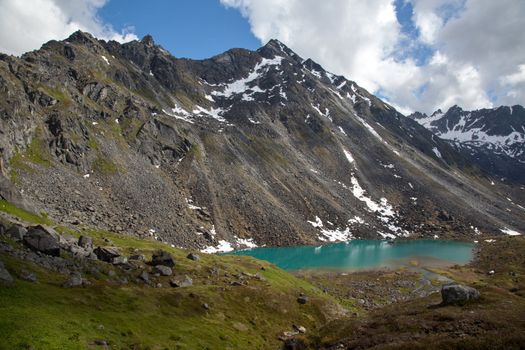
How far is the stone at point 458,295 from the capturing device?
42.4 meters

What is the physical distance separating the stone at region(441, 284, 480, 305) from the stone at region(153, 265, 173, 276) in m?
37.3

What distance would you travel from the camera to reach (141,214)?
407 ft

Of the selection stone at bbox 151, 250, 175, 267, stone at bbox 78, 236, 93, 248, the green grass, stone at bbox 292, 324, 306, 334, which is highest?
the green grass

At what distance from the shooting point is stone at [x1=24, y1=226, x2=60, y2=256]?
45750 millimetres

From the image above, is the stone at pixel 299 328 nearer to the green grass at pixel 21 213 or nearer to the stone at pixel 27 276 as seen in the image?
the stone at pixel 27 276

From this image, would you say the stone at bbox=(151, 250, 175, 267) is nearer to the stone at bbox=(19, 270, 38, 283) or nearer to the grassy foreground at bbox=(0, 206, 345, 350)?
the grassy foreground at bbox=(0, 206, 345, 350)

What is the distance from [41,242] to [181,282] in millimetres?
18780

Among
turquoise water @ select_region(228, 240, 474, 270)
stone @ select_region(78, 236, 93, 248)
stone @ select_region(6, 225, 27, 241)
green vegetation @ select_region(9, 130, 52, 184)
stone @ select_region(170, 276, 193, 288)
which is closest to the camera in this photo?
stone @ select_region(6, 225, 27, 241)

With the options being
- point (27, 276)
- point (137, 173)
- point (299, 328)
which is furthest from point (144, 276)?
point (137, 173)

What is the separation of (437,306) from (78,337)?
119ft

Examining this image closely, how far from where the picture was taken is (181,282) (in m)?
55.0

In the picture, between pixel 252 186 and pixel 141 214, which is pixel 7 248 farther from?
pixel 252 186

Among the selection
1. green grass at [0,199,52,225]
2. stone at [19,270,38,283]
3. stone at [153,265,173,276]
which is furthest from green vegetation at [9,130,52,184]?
stone at [19,270,38,283]

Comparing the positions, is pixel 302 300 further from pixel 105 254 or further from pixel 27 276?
pixel 27 276
